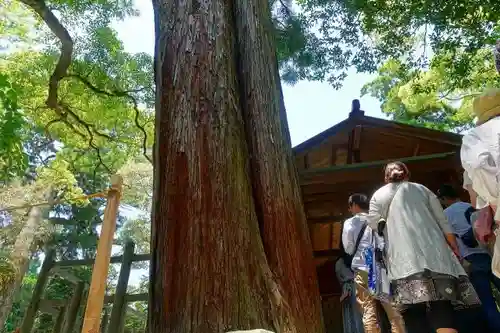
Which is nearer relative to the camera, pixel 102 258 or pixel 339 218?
pixel 102 258

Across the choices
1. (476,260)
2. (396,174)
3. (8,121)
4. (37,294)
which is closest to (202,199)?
(396,174)

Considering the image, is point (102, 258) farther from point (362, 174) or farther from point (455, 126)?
point (455, 126)

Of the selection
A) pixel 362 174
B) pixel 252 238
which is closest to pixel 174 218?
pixel 252 238

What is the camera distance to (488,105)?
215 centimetres

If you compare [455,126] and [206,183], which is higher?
[455,126]

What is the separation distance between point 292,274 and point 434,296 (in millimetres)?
1093

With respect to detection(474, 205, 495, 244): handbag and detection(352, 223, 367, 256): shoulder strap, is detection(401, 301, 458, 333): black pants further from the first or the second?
detection(352, 223, 367, 256): shoulder strap

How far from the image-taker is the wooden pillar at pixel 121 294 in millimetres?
5520

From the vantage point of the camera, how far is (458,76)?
724 centimetres

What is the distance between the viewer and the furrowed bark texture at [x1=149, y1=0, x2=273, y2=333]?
5.46 feet

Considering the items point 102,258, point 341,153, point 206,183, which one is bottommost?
point 206,183

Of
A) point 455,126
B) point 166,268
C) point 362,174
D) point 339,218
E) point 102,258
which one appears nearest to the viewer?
point 166,268

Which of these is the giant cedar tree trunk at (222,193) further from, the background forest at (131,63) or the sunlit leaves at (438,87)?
the sunlit leaves at (438,87)

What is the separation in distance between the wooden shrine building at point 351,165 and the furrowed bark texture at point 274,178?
3309 mm
